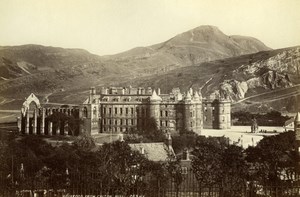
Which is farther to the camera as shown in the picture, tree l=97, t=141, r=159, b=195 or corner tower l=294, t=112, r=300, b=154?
corner tower l=294, t=112, r=300, b=154

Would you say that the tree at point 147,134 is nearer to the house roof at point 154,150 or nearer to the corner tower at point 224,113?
the house roof at point 154,150

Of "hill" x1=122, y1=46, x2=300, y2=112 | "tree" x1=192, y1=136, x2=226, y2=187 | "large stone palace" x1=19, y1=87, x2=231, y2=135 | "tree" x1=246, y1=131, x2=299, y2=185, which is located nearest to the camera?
"tree" x1=246, y1=131, x2=299, y2=185

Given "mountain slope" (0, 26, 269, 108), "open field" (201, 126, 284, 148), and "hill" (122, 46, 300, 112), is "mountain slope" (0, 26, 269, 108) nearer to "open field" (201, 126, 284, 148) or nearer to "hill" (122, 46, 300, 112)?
"hill" (122, 46, 300, 112)

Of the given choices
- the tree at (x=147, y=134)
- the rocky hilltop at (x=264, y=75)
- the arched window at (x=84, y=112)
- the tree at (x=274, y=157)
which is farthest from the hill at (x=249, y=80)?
the arched window at (x=84, y=112)

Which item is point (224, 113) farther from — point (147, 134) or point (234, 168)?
point (147, 134)

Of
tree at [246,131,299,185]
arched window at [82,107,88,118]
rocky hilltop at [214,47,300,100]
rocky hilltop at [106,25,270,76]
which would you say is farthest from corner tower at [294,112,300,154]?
arched window at [82,107,88,118]
